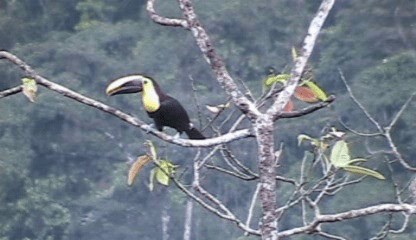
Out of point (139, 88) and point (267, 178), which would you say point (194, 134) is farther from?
point (267, 178)

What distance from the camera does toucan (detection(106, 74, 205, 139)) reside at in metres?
1.97

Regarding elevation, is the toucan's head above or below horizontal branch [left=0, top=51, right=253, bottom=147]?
above

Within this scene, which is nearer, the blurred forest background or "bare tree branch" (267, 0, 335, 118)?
"bare tree branch" (267, 0, 335, 118)

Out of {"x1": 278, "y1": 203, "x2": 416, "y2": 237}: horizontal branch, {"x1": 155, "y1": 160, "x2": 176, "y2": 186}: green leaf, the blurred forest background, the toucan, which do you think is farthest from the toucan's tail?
the blurred forest background

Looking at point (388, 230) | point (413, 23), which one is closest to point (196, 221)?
point (413, 23)

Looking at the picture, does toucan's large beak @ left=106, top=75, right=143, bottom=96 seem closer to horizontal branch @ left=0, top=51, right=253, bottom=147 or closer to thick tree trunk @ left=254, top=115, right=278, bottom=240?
horizontal branch @ left=0, top=51, right=253, bottom=147

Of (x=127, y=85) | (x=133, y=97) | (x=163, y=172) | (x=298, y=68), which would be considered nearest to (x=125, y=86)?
(x=127, y=85)

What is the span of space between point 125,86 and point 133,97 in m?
6.29

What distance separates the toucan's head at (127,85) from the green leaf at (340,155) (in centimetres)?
44

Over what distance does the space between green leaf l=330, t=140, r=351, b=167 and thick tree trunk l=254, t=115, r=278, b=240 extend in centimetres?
11

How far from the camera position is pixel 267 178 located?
1.50m

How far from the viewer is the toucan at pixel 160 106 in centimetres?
197

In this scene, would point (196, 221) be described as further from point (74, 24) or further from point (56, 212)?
point (74, 24)

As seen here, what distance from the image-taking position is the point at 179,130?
232 centimetres
